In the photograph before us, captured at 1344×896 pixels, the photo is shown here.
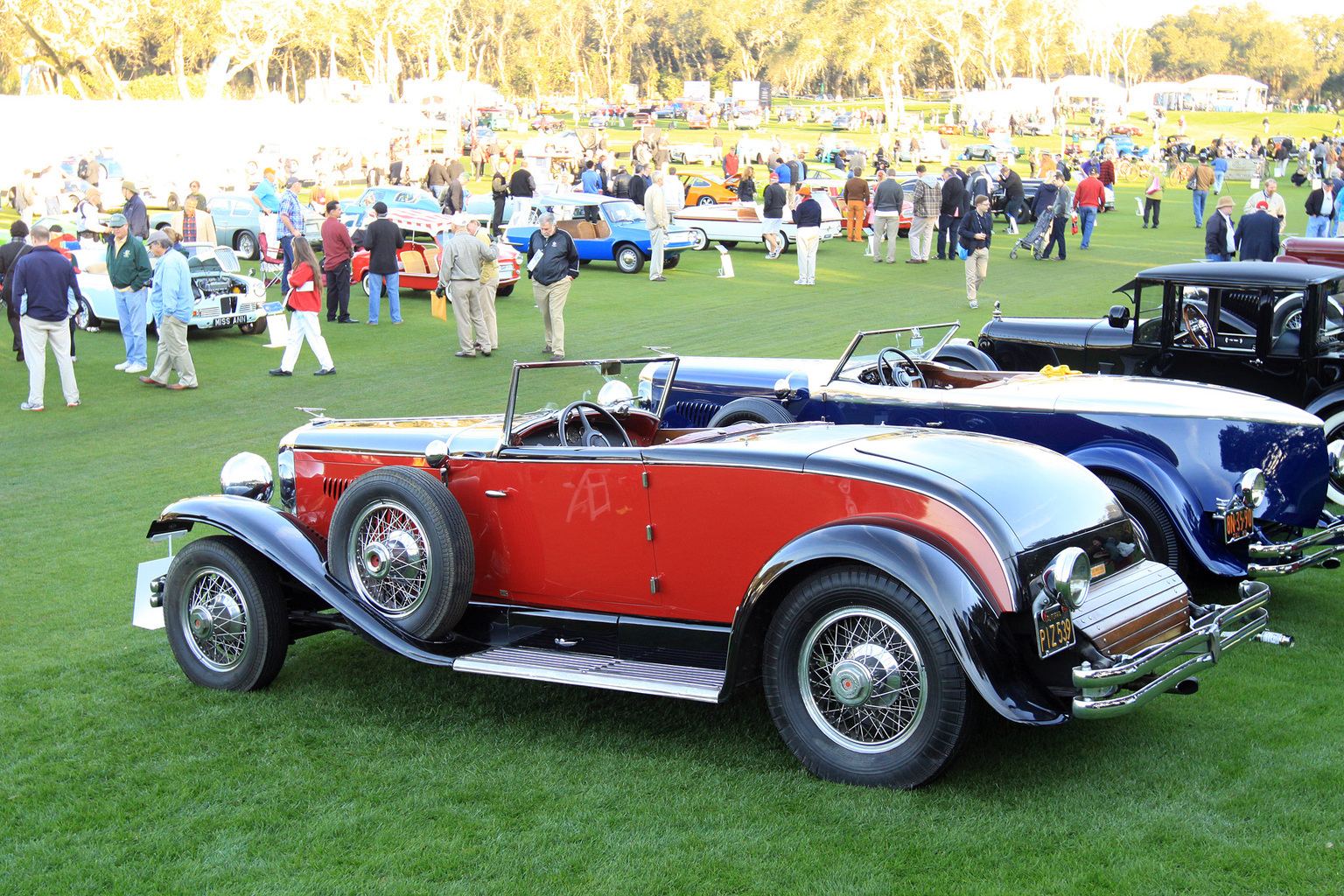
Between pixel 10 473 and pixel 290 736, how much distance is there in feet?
23.3

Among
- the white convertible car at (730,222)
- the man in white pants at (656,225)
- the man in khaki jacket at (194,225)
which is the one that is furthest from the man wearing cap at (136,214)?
the white convertible car at (730,222)

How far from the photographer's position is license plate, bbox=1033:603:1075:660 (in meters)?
4.09

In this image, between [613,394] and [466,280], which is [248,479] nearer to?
[613,394]

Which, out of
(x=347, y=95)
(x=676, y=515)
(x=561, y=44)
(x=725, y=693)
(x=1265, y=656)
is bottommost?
(x=1265, y=656)

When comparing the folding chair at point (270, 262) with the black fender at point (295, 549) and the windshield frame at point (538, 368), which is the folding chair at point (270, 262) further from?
the windshield frame at point (538, 368)

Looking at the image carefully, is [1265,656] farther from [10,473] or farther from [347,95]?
[347,95]

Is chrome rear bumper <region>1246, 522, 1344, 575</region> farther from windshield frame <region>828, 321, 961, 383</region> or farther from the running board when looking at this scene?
the running board

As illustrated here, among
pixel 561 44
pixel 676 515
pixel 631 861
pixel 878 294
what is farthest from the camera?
pixel 561 44

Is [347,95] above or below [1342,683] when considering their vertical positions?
above

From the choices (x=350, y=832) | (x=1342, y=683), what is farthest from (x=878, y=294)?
(x=350, y=832)

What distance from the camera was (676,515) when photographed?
188 inches

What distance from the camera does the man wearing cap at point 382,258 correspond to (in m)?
17.7

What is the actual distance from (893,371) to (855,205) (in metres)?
22.4

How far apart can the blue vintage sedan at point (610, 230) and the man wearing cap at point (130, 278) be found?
1068 cm
